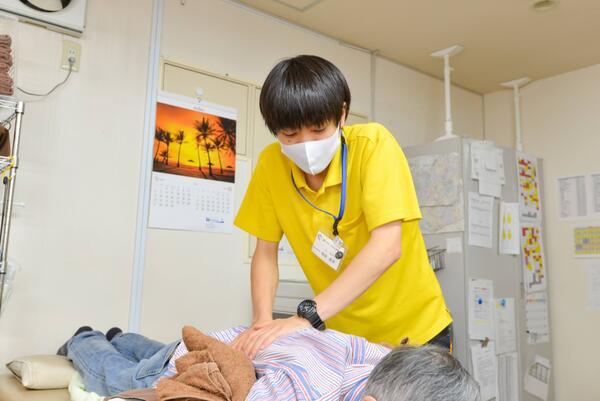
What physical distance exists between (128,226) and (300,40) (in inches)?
52.3

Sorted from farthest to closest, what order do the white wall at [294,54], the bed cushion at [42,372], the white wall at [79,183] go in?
the white wall at [294,54], the white wall at [79,183], the bed cushion at [42,372]

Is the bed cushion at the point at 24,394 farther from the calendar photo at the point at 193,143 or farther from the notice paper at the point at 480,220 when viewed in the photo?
the notice paper at the point at 480,220

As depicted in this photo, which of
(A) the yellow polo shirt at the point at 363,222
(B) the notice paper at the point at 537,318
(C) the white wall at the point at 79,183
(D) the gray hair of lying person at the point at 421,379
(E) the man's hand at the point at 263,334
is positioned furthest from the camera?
(B) the notice paper at the point at 537,318

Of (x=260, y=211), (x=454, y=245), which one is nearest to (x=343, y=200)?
(x=260, y=211)

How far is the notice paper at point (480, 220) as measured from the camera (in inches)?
103

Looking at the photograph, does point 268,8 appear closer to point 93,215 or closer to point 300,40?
point 300,40

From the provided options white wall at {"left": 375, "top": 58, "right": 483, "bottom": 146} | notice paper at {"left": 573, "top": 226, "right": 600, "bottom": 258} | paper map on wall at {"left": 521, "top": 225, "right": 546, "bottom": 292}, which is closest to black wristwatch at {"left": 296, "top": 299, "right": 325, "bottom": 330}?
white wall at {"left": 375, "top": 58, "right": 483, "bottom": 146}

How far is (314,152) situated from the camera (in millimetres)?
1184

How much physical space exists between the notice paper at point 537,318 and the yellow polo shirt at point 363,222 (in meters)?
1.89

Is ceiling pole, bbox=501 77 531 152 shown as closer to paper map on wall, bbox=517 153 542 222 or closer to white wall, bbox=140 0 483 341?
paper map on wall, bbox=517 153 542 222

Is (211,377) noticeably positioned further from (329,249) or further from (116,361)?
(116,361)

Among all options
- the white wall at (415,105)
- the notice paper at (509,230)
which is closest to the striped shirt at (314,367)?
the notice paper at (509,230)

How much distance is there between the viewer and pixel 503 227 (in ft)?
9.18

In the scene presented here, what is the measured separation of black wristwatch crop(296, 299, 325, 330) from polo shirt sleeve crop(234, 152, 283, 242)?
387 mm
